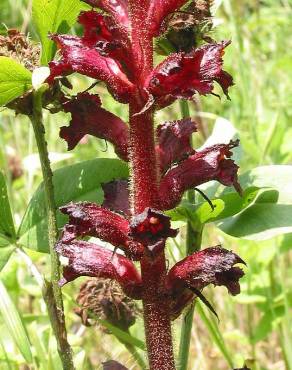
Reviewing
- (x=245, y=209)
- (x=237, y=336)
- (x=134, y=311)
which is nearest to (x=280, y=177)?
(x=245, y=209)

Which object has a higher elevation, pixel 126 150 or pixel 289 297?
pixel 126 150

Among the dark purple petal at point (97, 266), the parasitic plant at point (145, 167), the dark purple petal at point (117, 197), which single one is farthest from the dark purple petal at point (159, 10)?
the dark purple petal at point (97, 266)

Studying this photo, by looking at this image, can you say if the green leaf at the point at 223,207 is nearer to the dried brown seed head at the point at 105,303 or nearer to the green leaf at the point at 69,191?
the green leaf at the point at 69,191

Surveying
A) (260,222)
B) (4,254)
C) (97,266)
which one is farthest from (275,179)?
(4,254)

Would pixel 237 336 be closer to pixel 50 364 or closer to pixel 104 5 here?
pixel 50 364

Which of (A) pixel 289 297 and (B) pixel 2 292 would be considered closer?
(B) pixel 2 292

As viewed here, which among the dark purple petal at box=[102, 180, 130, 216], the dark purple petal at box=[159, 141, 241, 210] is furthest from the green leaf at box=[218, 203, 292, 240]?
the dark purple petal at box=[102, 180, 130, 216]

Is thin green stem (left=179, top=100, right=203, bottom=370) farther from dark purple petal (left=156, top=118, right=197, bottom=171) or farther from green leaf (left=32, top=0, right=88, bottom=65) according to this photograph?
green leaf (left=32, top=0, right=88, bottom=65)
